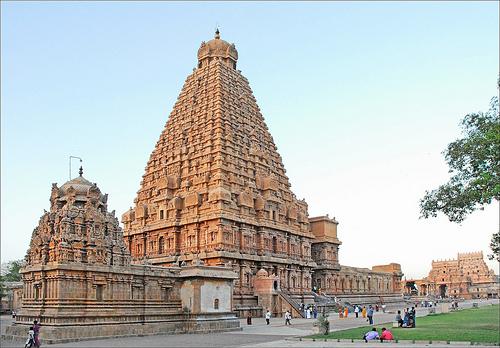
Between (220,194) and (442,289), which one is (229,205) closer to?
(220,194)

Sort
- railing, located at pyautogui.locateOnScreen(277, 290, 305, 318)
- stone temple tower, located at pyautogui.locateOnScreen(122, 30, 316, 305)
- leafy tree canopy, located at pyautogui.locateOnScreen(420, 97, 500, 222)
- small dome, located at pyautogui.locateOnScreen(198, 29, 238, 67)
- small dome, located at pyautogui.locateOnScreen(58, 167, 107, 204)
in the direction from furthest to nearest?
small dome, located at pyautogui.locateOnScreen(198, 29, 238, 67) → stone temple tower, located at pyautogui.locateOnScreen(122, 30, 316, 305) → railing, located at pyautogui.locateOnScreen(277, 290, 305, 318) → small dome, located at pyautogui.locateOnScreen(58, 167, 107, 204) → leafy tree canopy, located at pyautogui.locateOnScreen(420, 97, 500, 222)

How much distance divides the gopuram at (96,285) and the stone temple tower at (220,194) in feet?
42.4

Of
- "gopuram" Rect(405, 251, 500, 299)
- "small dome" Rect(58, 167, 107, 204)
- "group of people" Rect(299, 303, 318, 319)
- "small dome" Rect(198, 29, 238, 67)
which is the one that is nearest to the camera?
"small dome" Rect(58, 167, 107, 204)

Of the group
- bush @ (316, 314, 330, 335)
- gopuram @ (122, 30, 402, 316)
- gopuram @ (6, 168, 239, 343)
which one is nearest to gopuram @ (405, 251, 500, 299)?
gopuram @ (122, 30, 402, 316)

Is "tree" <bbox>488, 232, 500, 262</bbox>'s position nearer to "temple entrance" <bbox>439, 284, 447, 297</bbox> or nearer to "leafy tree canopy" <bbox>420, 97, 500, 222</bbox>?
"leafy tree canopy" <bbox>420, 97, 500, 222</bbox>

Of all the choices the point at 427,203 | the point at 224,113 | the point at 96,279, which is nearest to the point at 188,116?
the point at 224,113

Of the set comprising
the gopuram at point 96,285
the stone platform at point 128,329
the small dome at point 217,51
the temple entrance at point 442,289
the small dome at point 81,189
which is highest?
the small dome at point 217,51

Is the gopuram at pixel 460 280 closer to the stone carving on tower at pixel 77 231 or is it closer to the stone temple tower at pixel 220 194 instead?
the stone temple tower at pixel 220 194

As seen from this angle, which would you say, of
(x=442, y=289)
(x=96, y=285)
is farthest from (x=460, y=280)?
(x=96, y=285)

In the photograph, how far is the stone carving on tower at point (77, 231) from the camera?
32844mm

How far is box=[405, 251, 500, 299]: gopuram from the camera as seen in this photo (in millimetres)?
128163

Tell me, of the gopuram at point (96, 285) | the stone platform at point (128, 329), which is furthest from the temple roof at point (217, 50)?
the stone platform at point (128, 329)

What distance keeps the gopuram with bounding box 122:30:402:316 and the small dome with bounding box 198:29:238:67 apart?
13cm

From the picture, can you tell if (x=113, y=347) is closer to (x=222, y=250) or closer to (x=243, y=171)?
(x=222, y=250)
